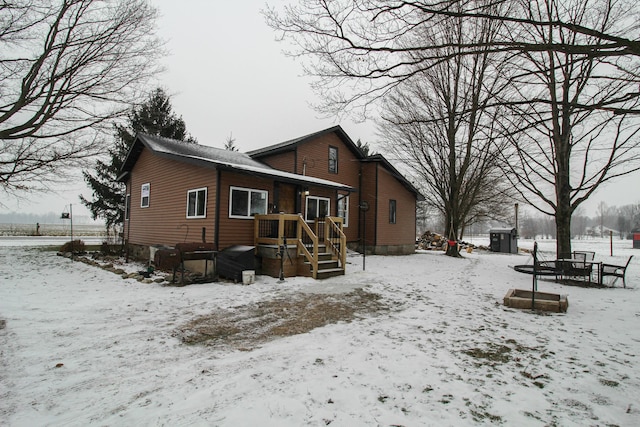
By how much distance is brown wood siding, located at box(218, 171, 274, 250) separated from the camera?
35.4ft

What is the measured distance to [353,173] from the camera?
19.0m

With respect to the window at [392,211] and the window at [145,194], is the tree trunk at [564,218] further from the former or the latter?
the window at [145,194]

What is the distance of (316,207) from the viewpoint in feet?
48.3

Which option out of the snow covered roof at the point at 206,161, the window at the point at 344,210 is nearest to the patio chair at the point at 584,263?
the snow covered roof at the point at 206,161

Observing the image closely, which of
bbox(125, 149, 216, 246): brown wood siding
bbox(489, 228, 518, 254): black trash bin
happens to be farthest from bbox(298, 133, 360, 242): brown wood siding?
bbox(489, 228, 518, 254): black trash bin

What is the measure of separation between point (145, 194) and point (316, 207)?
859 cm

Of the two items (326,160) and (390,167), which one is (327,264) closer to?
(326,160)

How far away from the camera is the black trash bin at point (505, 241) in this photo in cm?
2456

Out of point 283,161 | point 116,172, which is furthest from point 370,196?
point 116,172

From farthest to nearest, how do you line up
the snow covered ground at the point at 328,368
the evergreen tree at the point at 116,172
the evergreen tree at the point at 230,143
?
the evergreen tree at the point at 230,143 → the evergreen tree at the point at 116,172 → the snow covered ground at the point at 328,368

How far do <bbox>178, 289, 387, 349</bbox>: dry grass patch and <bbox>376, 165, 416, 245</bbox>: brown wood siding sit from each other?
1140cm

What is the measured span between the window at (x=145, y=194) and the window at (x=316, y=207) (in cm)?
788

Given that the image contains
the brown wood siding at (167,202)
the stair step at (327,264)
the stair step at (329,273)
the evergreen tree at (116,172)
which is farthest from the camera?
the evergreen tree at (116,172)

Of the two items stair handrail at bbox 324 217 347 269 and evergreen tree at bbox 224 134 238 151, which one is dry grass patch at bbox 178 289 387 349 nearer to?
stair handrail at bbox 324 217 347 269
